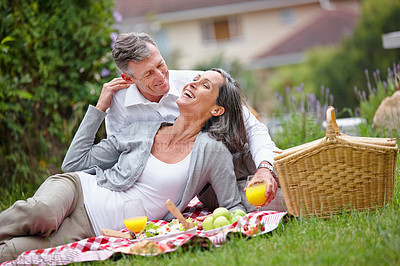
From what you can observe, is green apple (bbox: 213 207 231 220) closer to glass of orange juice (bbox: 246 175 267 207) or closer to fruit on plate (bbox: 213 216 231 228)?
fruit on plate (bbox: 213 216 231 228)

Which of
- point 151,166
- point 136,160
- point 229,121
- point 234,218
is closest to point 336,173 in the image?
point 234,218

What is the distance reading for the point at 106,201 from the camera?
3.72 m

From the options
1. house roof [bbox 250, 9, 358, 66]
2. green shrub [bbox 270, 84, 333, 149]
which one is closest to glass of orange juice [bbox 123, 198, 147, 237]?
green shrub [bbox 270, 84, 333, 149]

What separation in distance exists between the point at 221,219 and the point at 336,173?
0.80 metres

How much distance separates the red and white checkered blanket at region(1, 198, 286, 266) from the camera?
3107mm

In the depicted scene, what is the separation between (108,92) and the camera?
411 centimetres

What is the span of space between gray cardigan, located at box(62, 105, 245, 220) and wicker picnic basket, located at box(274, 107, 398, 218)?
1.66 feet

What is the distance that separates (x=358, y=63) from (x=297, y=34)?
33.5 feet

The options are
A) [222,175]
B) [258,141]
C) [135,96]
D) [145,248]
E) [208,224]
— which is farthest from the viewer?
[135,96]

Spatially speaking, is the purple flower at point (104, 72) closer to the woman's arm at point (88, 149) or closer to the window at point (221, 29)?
the woman's arm at point (88, 149)

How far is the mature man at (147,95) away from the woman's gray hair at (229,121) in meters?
0.11

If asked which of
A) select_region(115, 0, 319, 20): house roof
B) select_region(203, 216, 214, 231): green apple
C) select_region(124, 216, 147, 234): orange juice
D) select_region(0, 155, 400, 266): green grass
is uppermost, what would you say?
select_region(115, 0, 319, 20): house roof

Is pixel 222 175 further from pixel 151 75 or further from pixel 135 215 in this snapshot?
pixel 151 75

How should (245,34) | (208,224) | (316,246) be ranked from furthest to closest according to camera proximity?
(245,34) → (208,224) → (316,246)
